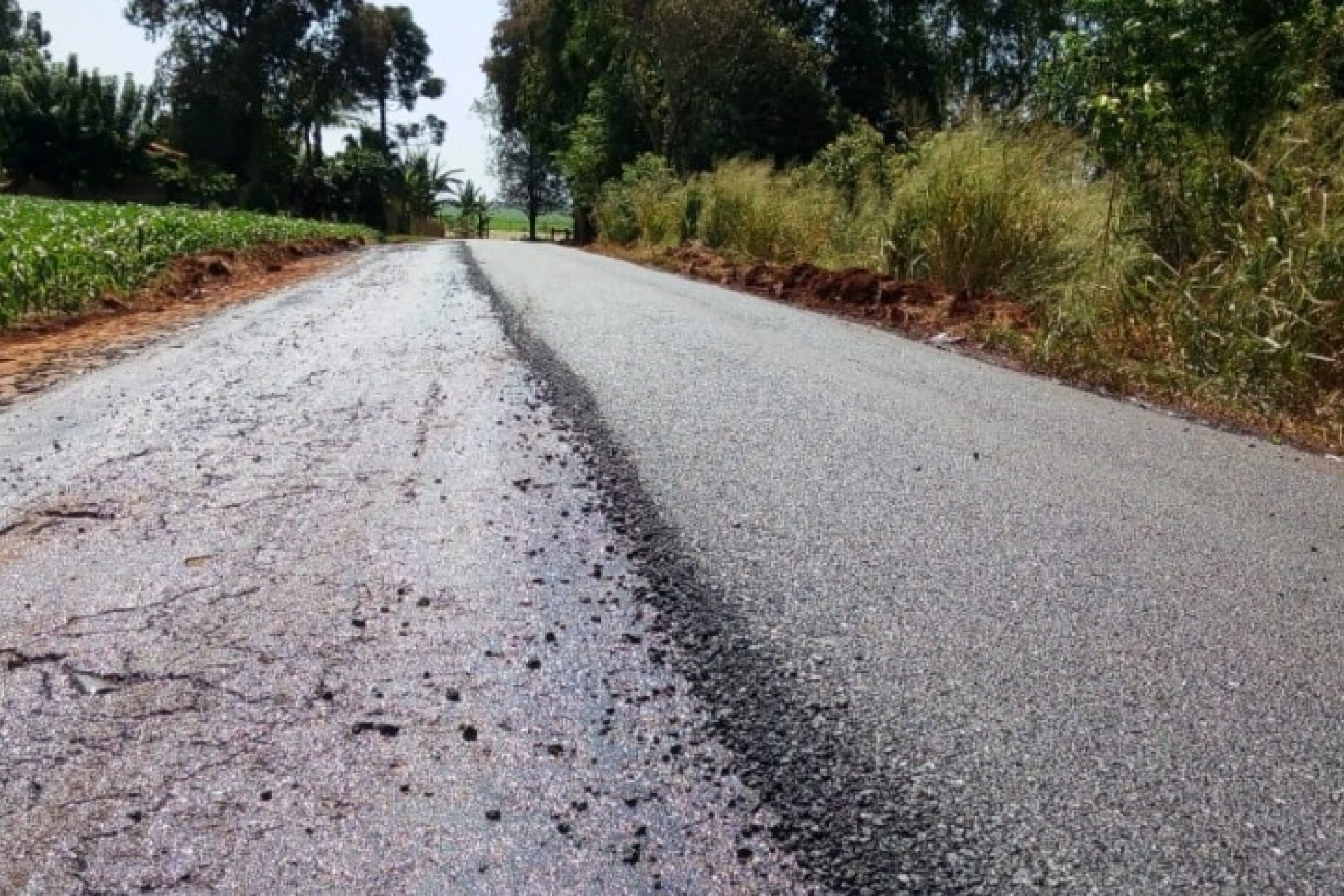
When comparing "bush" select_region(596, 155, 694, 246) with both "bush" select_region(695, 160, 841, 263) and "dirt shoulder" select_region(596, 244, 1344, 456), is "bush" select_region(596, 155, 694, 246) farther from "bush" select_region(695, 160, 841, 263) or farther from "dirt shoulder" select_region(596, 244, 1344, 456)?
"dirt shoulder" select_region(596, 244, 1344, 456)

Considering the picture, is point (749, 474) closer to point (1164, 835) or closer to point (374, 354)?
point (1164, 835)

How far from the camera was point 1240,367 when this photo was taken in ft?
16.7

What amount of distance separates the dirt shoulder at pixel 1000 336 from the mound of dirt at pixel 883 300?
0.01 m

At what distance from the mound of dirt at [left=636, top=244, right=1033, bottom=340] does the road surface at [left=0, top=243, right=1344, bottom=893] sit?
331cm

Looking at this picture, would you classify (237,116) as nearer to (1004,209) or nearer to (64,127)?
(64,127)

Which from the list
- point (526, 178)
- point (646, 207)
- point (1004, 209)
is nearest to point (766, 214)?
point (1004, 209)

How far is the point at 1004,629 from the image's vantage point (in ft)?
6.82

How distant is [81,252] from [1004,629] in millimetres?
9296

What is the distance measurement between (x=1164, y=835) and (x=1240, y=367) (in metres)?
4.41

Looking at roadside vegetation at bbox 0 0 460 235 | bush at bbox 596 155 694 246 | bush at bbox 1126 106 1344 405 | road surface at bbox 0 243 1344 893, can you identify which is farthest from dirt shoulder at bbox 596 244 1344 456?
roadside vegetation at bbox 0 0 460 235

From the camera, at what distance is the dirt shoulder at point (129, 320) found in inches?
216

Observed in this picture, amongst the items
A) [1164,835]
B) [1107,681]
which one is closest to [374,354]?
[1107,681]

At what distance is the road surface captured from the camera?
1.38m

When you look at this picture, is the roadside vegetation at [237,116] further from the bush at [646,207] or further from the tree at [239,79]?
the bush at [646,207]
